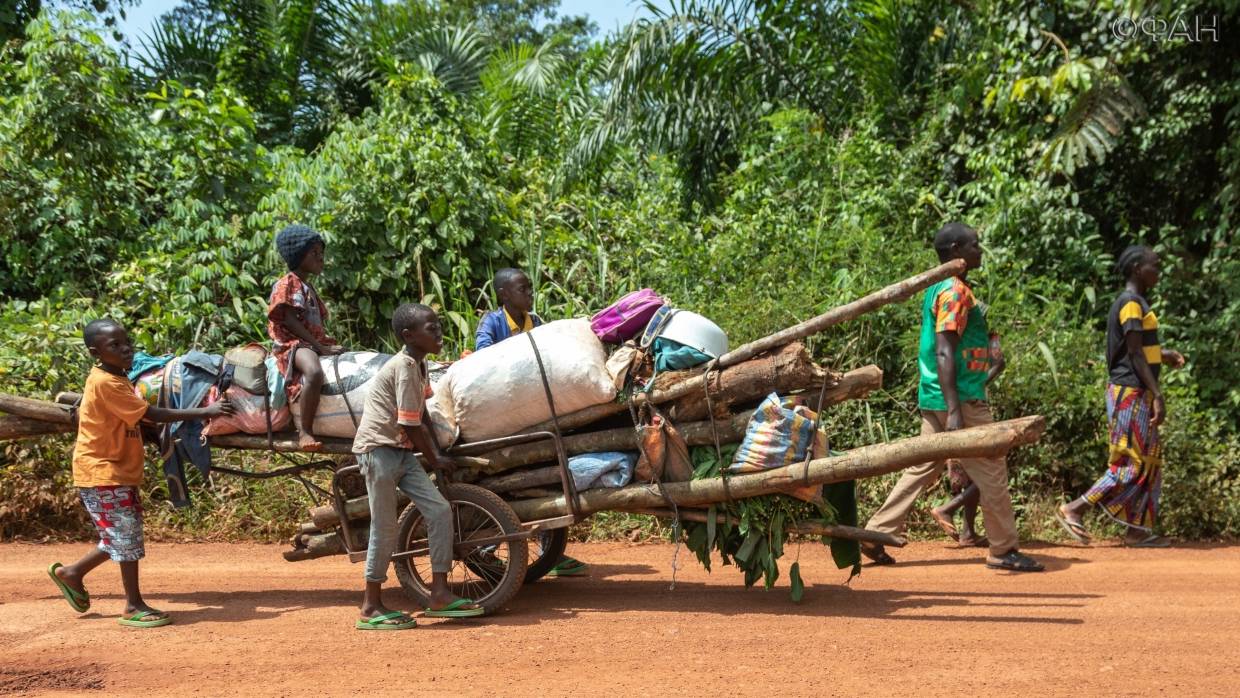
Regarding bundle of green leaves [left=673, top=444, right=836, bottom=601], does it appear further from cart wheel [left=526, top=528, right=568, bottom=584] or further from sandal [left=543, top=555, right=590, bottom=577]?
sandal [left=543, top=555, right=590, bottom=577]

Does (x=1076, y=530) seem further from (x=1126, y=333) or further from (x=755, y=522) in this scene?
(x=755, y=522)

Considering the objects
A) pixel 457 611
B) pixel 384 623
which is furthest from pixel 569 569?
pixel 384 623

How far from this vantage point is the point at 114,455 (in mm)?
5715

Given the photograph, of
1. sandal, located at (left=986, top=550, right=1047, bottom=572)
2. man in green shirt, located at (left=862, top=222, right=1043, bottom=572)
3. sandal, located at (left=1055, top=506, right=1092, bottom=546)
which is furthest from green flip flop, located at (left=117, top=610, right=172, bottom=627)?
sandal, located at (left=1055, top=506, right=1092, bottom=546)

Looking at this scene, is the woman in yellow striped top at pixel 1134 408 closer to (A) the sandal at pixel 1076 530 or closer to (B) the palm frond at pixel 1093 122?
(A) the sandal at pixel 1076 530

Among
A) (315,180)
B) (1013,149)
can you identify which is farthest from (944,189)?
(315,180)

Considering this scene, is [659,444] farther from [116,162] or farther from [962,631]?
[116,162]

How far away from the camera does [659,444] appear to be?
552cm

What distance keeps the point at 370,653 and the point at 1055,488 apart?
17.1 ft

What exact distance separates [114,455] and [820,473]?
3.54m

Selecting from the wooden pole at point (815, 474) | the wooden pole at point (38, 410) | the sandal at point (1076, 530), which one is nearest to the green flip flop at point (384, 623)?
the wooden pole at point (815, 474)

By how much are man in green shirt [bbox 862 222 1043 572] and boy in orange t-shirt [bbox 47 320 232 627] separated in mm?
3994

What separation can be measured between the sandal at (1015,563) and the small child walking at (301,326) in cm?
391

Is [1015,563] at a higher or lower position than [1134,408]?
lower
